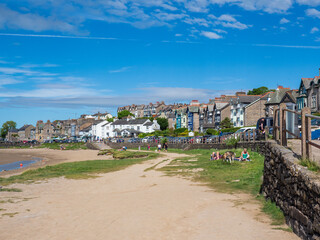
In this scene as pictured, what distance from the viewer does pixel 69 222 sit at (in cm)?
965

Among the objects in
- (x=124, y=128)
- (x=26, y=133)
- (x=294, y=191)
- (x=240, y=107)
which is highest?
(x=240, y=107)

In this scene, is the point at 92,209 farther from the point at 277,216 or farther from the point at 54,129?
the point at 54,129

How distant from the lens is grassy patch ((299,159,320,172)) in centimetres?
656

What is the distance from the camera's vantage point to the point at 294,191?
7.19 metres

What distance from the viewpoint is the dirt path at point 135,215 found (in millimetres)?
8258

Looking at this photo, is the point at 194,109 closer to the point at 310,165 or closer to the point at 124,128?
the point at 124,128

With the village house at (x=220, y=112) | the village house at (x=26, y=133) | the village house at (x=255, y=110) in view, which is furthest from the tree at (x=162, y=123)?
the village house at (x=26, y=133)

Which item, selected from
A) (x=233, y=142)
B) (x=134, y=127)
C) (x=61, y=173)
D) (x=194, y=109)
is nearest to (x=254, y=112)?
(x=194, y=109)

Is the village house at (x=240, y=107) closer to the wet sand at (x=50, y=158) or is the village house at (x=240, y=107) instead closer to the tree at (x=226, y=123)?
the tree at (x=226, y=123)

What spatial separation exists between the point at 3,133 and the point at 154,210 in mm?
206843

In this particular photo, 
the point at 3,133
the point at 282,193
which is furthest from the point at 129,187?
the point at 3,133

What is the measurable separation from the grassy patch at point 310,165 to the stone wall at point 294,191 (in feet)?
0.41

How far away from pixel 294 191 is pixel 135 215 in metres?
4.92

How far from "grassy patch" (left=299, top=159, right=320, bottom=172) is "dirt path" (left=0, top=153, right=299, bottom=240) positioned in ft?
5.52
